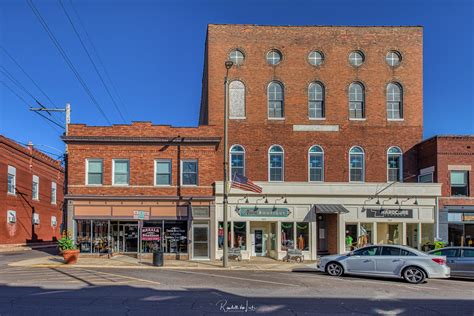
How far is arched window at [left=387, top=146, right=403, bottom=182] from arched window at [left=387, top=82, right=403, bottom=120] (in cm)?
214

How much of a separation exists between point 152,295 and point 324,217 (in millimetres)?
17883

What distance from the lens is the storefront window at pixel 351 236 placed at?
2820cm

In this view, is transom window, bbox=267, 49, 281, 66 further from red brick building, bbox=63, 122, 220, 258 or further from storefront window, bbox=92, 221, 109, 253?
storefront window, bbox=92, 221, 109, 253

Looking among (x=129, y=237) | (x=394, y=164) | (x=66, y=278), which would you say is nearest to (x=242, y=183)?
(x=129, y=237)

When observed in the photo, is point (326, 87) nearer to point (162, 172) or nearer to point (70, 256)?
point (162, 172)

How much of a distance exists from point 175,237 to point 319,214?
28.6 ft

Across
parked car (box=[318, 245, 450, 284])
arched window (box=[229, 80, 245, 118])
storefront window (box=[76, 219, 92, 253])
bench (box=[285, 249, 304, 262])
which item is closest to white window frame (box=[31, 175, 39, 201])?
storefront window (box=[76, 219, 92, 253])

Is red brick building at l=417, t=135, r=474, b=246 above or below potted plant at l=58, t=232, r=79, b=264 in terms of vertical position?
above

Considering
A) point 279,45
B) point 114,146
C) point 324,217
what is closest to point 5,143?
point 114,146

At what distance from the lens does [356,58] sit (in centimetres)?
3120

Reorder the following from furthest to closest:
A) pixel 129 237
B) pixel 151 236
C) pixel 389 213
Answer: pixel 389 213 → pixel 129 237 → pixel 151 236
